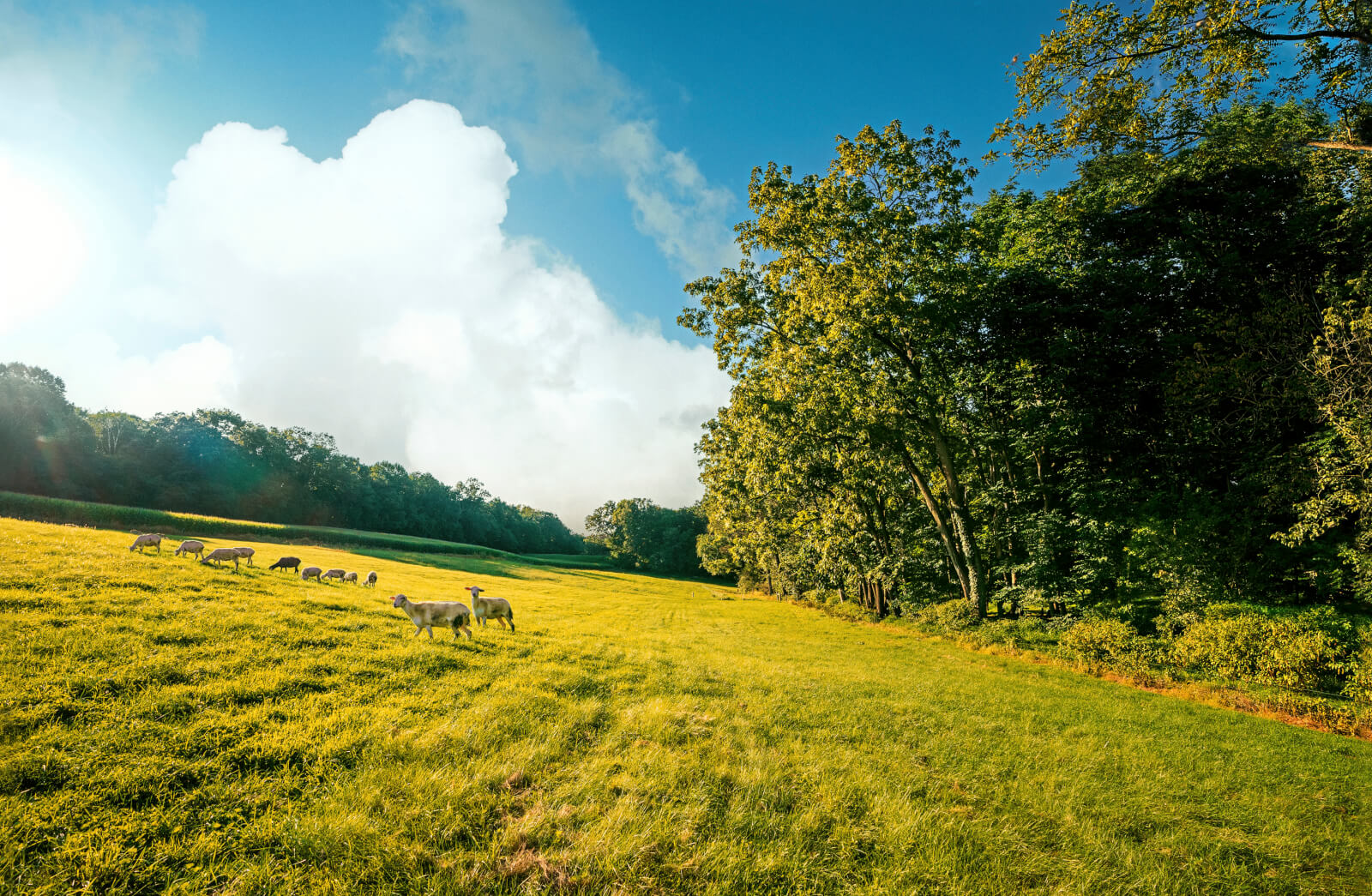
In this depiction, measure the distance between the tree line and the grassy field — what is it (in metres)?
10.5

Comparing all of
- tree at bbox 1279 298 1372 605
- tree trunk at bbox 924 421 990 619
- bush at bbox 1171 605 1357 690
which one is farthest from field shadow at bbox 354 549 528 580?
tree at bbox 1279 298 1372 605

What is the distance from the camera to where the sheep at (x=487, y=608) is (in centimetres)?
1299

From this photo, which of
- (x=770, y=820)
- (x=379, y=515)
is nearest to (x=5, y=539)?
(x=770, y=820)

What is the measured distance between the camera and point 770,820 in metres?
5.04

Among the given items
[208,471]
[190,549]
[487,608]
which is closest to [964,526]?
[487,608]

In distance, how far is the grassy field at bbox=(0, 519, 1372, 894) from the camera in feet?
12.5

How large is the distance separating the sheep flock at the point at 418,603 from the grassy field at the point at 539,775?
64cm

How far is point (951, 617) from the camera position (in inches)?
934

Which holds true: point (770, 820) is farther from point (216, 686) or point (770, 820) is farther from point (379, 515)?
point (379, 515)

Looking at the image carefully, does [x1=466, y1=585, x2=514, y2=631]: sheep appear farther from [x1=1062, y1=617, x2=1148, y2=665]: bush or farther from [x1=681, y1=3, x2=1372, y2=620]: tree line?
[x1=1062, y1=617, x2=1148, y2=665]: bush

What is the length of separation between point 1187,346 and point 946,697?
21.3 metres

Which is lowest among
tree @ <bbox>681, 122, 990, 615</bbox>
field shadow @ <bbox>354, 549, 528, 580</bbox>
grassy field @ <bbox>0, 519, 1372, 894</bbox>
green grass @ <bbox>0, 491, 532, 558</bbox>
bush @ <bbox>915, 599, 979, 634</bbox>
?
field shadow @ <bbox>354, 549, 528, 580</bbox>

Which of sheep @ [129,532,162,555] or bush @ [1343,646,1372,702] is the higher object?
bush @ [1343,646,1372,702]

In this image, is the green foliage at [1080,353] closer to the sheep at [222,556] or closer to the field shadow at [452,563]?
the sheep at [222,556]
